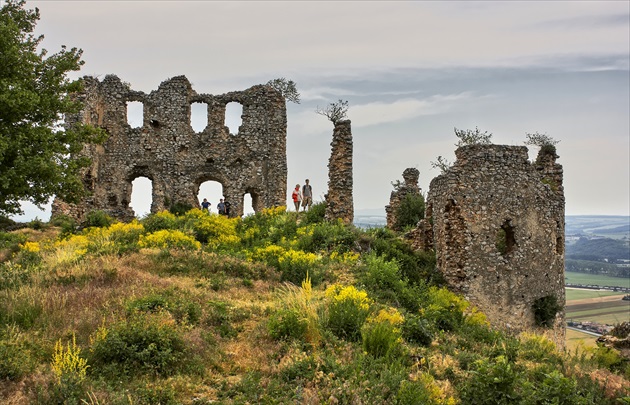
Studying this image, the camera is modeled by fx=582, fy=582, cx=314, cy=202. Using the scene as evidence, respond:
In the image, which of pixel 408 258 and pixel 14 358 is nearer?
pixel 14 358

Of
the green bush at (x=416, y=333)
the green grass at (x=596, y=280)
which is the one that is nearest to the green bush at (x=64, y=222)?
the green bush at (x=416, y=333)

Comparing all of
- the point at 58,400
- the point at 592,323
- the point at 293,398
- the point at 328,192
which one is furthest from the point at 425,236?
the point at 592,323

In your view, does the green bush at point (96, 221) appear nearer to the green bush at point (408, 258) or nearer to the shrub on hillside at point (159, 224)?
the shrub on hillside at point (159, 224)

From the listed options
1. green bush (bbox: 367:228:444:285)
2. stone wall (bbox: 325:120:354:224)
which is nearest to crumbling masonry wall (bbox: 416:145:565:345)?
green bush (bbox: 367:228:444:285)

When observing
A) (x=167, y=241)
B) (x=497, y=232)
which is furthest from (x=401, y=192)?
(x=167, y=241)

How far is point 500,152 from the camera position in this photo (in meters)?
18.0

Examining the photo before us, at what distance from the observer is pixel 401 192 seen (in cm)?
2758

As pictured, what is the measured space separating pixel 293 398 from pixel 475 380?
290 centimetres

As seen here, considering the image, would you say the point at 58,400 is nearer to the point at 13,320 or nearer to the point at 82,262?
the point at 13,320

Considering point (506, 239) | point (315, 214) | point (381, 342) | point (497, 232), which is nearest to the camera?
point (381, 342)

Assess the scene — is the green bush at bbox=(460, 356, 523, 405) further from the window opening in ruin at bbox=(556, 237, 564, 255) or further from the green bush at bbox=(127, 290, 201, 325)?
the window opening in ruin at bbox=(556, 237, 564, 255)

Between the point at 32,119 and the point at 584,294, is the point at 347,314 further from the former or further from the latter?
the point at 584,294

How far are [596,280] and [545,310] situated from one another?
9312cm

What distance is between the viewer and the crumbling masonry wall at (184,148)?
30.2 meters
